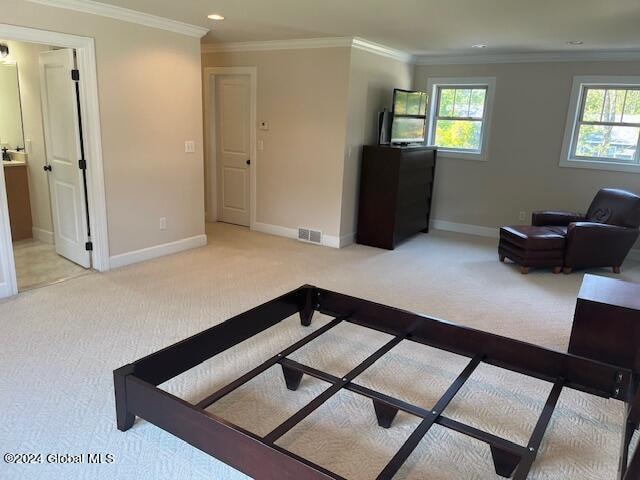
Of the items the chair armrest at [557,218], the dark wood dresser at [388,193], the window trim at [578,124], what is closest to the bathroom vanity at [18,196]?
the dark wood dresser at [388,193]

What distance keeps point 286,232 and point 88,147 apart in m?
2.57

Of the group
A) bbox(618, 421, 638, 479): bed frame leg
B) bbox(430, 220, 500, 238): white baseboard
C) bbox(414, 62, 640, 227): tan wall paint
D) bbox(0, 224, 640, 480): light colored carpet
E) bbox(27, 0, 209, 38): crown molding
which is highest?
bbox(27, 0, 209, 38): crown molding

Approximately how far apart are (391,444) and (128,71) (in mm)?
3939

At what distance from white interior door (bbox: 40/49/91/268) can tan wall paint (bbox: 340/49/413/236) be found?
109 inches

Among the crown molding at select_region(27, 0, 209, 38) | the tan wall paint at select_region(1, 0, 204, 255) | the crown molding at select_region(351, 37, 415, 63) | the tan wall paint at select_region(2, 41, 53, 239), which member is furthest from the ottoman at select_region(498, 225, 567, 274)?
the tan wall paint at select_region(2, 41, 53, 239)

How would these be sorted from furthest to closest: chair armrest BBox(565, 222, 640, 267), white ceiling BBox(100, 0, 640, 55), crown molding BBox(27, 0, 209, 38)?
chair armrest BBox(565, 222, 640, 267)
crown molding BBox(27, 0, 209, 38)
white ceiling BBox(100, 0, 640, 55)

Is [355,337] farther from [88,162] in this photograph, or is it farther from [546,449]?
[88,162]

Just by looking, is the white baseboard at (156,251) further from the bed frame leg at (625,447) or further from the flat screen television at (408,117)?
the bed frame leg at (625,447)

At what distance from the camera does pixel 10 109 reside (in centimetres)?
511

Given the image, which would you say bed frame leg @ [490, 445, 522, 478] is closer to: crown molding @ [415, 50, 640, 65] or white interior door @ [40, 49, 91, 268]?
white interior door @ [40, 49, 91, 268]

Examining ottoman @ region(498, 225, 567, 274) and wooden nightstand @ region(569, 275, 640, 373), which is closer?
wooden nightstand @ region(569, 275, 640, 373)

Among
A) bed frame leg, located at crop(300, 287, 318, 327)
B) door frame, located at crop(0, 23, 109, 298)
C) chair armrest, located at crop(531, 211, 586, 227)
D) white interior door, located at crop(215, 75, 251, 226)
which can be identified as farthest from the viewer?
white interior door, located at crop(215, 75, 251, 226)

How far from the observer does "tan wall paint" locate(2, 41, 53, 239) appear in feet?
15.5

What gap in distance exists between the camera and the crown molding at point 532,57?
5375 millimetres
